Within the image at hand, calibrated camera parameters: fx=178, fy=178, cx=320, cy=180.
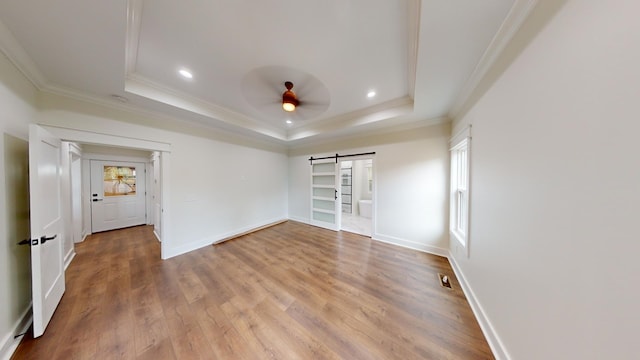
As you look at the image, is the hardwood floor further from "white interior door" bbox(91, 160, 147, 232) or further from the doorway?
the doorway

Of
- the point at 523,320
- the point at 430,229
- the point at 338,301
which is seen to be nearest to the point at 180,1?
the point at 338,301

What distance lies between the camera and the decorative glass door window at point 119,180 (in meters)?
4.68

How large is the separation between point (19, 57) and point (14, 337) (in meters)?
2.41

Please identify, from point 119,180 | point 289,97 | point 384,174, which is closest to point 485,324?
point 384,174

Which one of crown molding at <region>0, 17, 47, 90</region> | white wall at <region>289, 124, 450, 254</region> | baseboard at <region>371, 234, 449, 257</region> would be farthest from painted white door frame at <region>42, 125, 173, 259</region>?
baseboard at <region>371, 234, 449, 257</region>

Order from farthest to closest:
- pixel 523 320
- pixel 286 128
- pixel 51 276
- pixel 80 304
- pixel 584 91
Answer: pixel 286 128 < pixel 80 304 < pixel 51 276 < pixel 523 320 < pixel 584 91

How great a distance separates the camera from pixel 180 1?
4.56ft

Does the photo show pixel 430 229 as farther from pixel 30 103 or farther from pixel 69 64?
pixel 30 103

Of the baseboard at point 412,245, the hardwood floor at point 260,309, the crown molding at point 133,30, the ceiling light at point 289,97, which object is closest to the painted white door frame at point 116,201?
the hardwood floor at point 260,309

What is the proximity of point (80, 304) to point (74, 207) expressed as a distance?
3294 millimetres

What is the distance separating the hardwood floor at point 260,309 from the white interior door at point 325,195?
5.00ft

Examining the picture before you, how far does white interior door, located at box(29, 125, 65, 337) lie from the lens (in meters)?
1.55

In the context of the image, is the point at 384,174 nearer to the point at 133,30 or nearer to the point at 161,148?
the point at 133,30

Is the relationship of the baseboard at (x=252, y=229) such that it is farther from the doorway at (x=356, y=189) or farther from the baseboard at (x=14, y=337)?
the doorway at (x=356, y=189)
